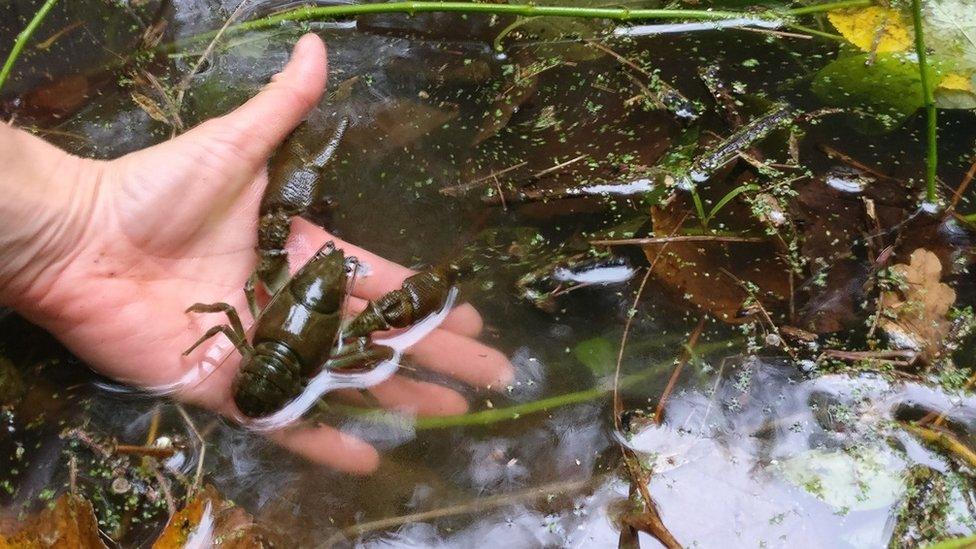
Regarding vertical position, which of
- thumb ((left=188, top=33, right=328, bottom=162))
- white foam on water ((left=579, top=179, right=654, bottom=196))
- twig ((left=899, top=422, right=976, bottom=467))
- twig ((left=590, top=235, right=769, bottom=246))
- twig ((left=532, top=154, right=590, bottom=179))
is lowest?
twig ((left=899, top=422, right=976, bottom=467))

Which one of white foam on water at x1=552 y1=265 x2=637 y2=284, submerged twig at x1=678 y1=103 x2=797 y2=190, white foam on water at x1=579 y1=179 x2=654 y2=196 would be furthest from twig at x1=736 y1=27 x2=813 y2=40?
white foam on water at x1=552 y1=265 x2=637 y2=284

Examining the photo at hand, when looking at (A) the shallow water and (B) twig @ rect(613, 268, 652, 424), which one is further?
(B) twig @ rect(613, 268, 652, 424)

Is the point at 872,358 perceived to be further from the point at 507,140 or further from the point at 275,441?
the point at 275,441

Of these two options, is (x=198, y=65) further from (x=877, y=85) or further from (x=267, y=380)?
(x=877, y=85)

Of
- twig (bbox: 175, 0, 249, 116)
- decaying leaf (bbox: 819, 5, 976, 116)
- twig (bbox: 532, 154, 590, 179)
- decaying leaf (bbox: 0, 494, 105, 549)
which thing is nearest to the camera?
decaying leaf (bbox: 0, 494, 105, 549)

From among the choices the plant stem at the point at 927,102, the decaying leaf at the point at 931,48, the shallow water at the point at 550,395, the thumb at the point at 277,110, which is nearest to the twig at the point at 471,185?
the shallow water at the point at 550,395

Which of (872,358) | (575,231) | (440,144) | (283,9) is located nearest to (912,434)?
(872,358)

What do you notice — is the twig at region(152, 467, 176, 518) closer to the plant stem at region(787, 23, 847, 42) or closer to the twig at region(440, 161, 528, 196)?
the twig at region(440, 161, 528, 196)
